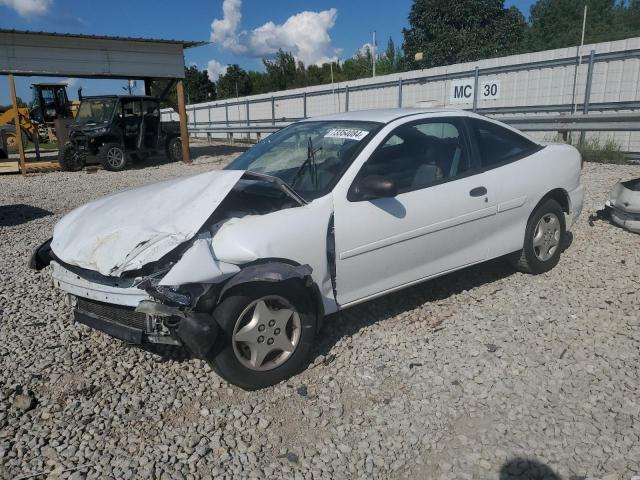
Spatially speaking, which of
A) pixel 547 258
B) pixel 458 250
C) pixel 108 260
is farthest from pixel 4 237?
pixel 547 258

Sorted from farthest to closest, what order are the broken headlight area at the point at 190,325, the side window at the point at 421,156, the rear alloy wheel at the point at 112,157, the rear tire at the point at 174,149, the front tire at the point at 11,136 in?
the front tire at the point at 11,136
the rear tire at the point at 174,149
the rear alloy wheel at the point at 112,157
the side window at the point at 421,156
the broken headlight area at the point at 190,325

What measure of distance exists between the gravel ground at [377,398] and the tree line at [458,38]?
82.8 feet

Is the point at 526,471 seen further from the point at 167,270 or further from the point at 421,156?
the point at 421,156

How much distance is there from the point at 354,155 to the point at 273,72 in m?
54.7

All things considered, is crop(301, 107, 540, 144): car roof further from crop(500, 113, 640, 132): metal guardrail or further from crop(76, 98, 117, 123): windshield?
crop(76, 98, 117, 123): windshield

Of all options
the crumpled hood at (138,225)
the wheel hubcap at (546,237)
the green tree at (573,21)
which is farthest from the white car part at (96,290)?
the green tree at (573,21)

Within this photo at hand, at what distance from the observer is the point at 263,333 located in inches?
121

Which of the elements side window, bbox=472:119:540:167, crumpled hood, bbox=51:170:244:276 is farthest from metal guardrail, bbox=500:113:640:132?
crumpled hood, bbox=51:170:244:276

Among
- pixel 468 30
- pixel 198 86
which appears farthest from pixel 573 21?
pixel 198 86

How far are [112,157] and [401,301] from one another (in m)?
12.7

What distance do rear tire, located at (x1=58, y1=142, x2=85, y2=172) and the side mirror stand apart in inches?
541

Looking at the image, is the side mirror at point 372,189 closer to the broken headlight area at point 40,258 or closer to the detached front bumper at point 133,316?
the detached front bumper at point 133,316

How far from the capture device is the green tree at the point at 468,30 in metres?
39.4

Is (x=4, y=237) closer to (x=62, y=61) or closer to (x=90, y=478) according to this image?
(x=90, y=478)
